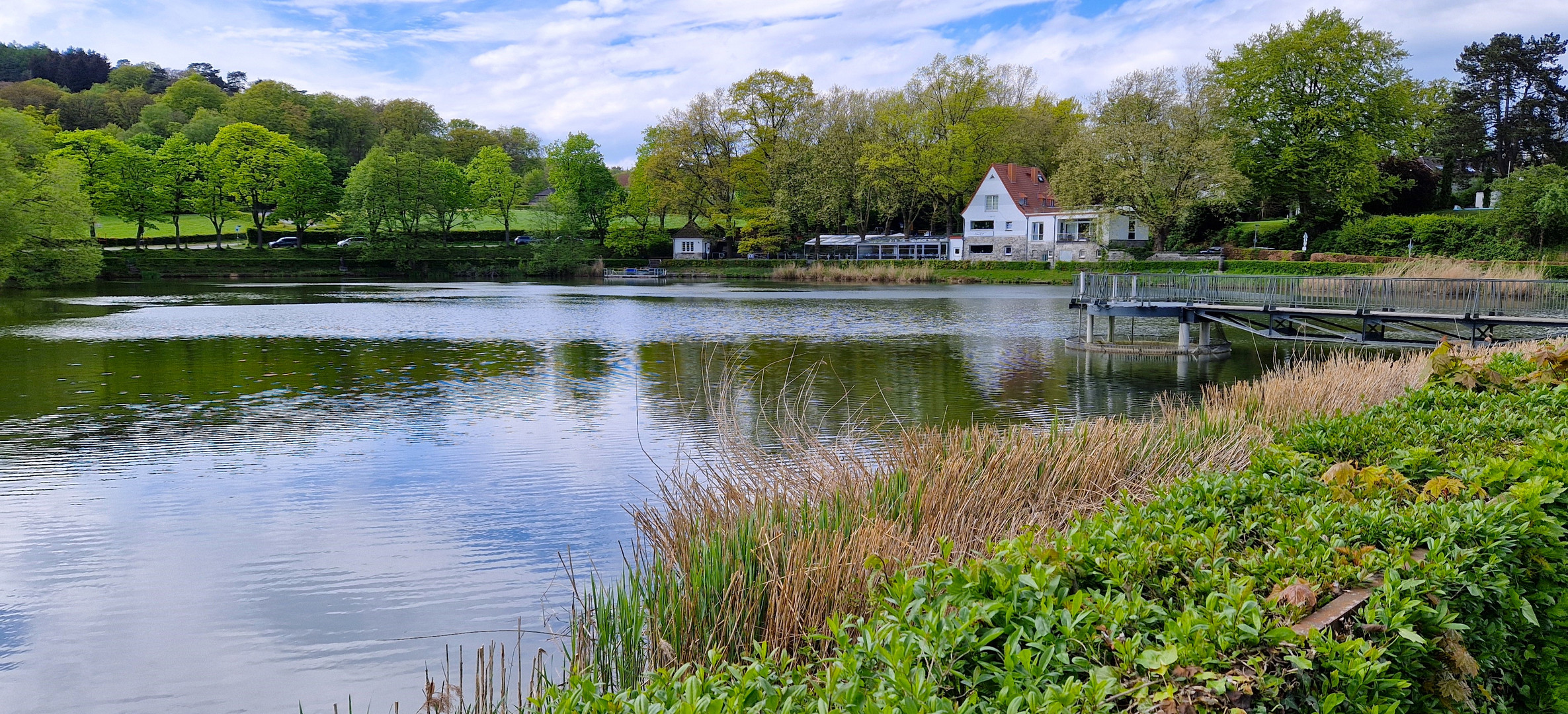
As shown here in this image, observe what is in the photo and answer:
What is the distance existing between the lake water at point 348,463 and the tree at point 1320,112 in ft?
95.7

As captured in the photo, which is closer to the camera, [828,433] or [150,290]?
[828,433]

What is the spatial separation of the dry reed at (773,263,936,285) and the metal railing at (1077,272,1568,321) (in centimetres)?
3810

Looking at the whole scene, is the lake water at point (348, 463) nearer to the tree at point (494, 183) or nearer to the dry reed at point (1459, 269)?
the dry reed at point (1459, 269)

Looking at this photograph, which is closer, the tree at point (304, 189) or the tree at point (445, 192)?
the tree at point (445, 192)

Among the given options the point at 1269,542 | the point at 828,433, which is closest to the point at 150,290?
the point at 828,433

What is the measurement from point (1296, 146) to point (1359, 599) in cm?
5729

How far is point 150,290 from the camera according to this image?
5022 cm

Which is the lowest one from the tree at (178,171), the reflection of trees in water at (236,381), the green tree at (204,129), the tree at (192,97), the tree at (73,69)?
the reflection of trees in water at (236,381)

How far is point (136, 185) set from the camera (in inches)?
2712

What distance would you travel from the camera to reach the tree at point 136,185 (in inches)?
2704

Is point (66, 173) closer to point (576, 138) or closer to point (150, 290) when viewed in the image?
point (150, 290)

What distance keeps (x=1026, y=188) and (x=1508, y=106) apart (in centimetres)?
3012

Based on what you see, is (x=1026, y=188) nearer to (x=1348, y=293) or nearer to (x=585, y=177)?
(x=585, y=177)

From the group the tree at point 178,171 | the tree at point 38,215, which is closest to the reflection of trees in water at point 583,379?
the tree at point 38,215
